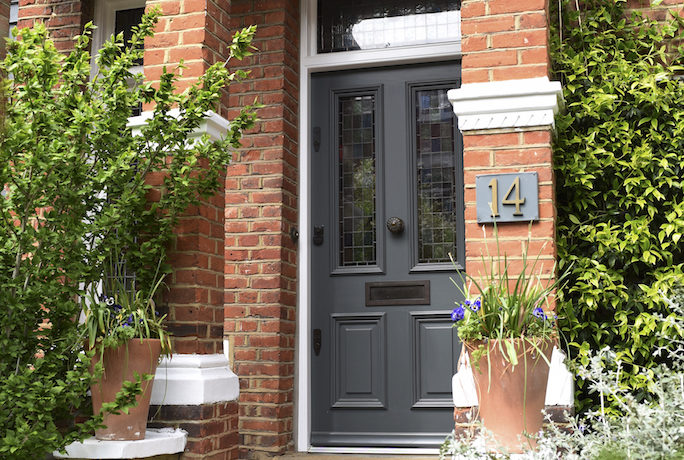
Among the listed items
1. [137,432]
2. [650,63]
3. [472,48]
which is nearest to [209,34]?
[472,48]

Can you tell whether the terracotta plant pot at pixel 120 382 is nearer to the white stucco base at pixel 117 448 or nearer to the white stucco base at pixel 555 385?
the white stucco base at pixel 117 448

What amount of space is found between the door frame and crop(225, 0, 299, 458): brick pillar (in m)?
0.05

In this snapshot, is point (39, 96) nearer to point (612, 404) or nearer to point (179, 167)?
point (179, 167)

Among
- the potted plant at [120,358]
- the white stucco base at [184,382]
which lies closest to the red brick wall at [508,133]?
the white stucco base at [184,382]

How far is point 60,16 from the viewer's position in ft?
16.3

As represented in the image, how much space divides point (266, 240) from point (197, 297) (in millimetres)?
909

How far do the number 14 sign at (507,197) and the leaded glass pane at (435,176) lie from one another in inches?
35.5

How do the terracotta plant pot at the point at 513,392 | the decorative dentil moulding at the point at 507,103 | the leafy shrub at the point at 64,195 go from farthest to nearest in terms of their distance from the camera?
the decorative dentil moulding at the point at 507,103 → the leafy shrub at the point at 64,195 → the terracotta plant pot at the point at 513,392

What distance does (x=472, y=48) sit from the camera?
11.7ft

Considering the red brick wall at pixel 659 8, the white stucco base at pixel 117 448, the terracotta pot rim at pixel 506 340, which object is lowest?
the white stucco base at pixel 117 448

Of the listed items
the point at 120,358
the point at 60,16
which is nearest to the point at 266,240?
the point at 120,358

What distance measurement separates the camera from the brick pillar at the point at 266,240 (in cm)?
437

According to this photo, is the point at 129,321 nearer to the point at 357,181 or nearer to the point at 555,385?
the point at 357,181

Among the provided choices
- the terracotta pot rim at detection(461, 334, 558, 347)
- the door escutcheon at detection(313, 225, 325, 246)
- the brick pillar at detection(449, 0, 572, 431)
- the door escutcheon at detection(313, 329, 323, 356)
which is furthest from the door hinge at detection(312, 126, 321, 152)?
the terracotta pot rim at detection(461, 334, 558, 347)
